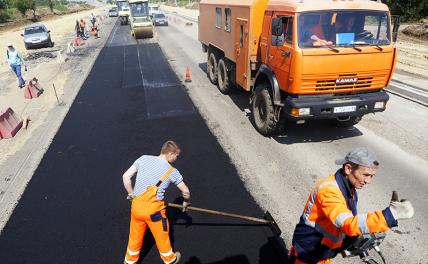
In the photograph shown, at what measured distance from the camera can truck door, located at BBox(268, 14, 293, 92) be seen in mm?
6836

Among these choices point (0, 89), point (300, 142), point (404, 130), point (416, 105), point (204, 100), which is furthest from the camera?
point (0, 89)

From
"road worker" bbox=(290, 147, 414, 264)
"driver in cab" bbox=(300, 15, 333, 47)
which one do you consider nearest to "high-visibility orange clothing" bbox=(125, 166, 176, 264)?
"road worker" bbox=(290, 147, 414, 264)

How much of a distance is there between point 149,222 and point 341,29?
5664mm

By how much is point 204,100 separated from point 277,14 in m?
4.60

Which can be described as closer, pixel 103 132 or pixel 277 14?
pixel 277 14

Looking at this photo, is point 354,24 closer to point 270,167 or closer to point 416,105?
point 270,167

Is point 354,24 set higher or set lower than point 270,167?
higher

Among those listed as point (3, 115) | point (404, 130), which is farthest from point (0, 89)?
point (404, 130)

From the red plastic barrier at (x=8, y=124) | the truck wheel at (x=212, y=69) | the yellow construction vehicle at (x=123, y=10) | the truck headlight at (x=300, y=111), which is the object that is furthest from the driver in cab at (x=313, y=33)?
the yellow construction vehicle at (x=123, y=10)

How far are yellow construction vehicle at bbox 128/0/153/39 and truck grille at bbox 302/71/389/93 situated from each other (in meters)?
22.1

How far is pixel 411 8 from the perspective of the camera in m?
30.2

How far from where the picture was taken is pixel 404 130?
337 inches

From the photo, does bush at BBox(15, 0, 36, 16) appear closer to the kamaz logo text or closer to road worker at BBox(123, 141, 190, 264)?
the kamaz logo text

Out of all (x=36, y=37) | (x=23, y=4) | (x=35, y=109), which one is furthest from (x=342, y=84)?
(x=23, y=4)
